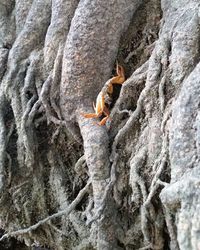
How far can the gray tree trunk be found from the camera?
158 cm

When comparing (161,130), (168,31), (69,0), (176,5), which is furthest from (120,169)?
(69,0)

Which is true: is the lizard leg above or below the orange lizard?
below

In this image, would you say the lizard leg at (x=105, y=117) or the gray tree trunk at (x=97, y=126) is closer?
the gray tree trunk at (x=97, y=126)

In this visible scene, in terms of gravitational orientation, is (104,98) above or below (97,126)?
above

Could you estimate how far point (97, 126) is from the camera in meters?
1.88

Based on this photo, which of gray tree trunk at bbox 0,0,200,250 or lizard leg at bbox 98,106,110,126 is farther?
lizard leg at bbox 98,106,110,126

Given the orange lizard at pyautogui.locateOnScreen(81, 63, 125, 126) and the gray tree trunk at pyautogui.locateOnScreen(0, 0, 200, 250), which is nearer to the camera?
the gray tree trunk at pyautogui.locateOnScreen(0, 0, 200, 250)

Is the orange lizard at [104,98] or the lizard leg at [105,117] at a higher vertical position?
the orange lizard at [104,98]

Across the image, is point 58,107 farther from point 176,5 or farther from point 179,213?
point 179,213

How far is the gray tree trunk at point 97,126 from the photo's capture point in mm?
1585

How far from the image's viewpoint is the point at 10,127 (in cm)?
219

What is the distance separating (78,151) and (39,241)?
499 millimetres

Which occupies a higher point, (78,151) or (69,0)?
(69,0)

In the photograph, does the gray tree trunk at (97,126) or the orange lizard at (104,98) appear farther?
the orange lizard at (104,98)
